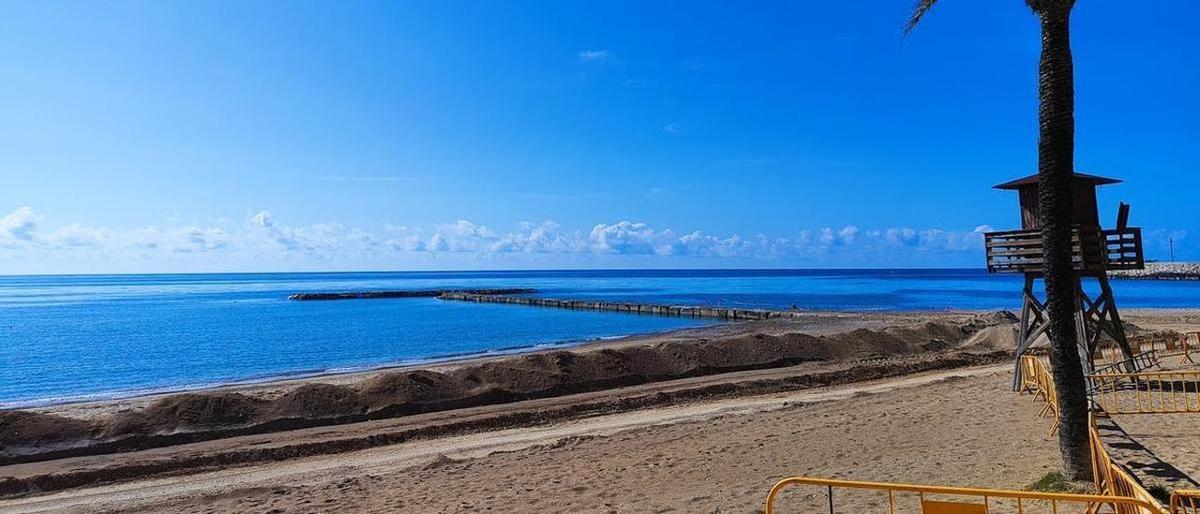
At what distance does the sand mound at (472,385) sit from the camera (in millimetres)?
16453

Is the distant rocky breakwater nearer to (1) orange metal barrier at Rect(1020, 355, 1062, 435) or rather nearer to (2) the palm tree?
(1) orange metal barrier at Rect(1020, 355, 1062, 435)

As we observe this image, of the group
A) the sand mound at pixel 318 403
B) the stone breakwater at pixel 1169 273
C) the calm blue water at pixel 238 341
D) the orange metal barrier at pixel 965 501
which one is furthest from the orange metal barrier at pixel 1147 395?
the stone breakwater at pixel 1169 273

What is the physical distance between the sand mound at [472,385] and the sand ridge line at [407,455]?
3.99 m

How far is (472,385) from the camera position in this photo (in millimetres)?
20812

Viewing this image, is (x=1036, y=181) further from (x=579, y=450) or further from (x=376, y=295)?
(x=376, y=295)

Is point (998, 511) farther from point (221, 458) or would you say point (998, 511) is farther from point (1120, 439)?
point (221, 458)

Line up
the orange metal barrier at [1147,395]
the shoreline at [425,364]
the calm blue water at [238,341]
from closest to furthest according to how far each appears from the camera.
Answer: the orange metal barrier at [1147,395], the shoreline at [425,364], the calm blue water at [238,341]

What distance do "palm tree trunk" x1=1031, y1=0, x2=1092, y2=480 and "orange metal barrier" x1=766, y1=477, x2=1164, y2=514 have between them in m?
1.01

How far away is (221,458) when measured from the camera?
1420cm

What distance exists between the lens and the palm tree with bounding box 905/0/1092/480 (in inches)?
341

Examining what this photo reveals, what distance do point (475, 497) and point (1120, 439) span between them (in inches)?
424

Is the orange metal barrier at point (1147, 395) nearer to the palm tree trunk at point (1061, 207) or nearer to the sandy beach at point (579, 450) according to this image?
the sandy beach at point (579, 450)

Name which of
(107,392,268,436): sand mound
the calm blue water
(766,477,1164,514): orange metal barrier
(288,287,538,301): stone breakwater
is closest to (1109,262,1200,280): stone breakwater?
the calm blue water

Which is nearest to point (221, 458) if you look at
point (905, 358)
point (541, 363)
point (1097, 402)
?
point (541, 363)
